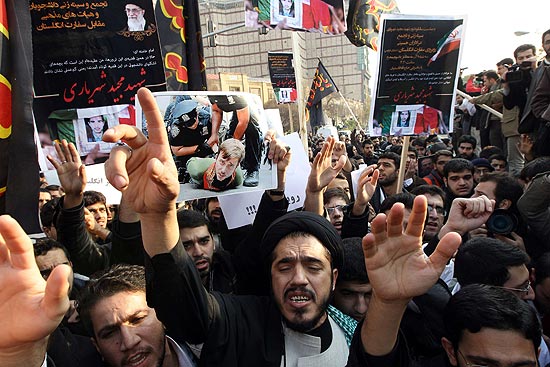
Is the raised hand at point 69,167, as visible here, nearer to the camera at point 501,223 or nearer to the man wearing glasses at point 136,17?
the man wearing glasses at point 136,17

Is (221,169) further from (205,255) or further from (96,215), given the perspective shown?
(96,215)

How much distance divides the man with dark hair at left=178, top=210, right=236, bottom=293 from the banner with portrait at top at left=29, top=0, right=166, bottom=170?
630 mm

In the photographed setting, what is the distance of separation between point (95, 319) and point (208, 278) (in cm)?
82

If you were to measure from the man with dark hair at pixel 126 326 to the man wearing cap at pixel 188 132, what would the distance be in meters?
0.73

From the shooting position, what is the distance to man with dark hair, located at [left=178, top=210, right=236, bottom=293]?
2.76 meters

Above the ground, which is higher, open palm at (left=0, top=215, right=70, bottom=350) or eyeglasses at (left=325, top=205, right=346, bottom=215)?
open palm at (left=0, top=215, right=70, bottom=350)

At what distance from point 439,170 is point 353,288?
417cm

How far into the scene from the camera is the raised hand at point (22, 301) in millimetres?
1252

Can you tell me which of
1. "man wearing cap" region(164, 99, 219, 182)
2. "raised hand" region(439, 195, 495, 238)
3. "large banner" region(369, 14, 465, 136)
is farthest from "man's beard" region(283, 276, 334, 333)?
"large banner" region(369, 14, 465, 136)

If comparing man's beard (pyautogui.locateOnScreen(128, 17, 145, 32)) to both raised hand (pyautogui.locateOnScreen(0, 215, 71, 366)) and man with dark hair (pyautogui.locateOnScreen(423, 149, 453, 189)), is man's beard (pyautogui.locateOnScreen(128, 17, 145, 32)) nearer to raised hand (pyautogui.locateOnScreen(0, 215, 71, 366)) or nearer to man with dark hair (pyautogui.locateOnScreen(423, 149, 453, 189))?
raised hand (pyautogui.locateOnScreen(0, 215, 71, 366))

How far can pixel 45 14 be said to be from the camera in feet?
8.68

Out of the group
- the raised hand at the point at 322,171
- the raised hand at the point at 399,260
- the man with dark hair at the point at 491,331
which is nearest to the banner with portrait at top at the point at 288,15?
the raised hand at the point at 322,171

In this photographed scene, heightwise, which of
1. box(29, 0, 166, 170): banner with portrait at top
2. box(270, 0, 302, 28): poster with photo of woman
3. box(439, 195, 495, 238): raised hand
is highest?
box(270, 0, 302, 28): poster with photo of woman

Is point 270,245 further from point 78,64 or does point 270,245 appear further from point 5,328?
point 78,64
